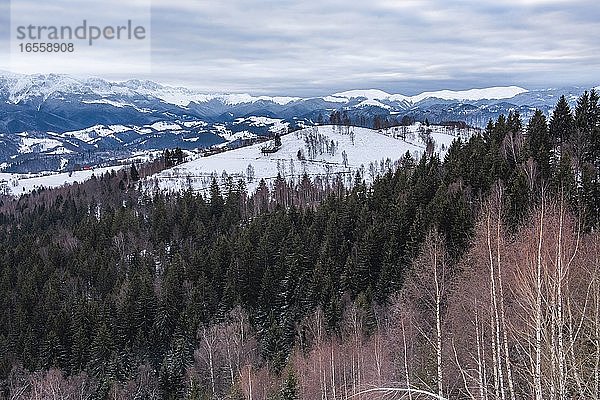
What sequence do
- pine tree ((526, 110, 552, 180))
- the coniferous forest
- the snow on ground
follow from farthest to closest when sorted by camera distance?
1. the snow on ground
2. pine tree ((526, 110, 552, 180))
3. the coniferous forest

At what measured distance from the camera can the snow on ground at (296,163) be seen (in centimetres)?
15938

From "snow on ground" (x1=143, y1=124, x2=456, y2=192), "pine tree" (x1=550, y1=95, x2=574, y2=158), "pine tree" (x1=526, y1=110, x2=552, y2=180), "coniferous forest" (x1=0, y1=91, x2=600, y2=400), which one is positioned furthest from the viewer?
"snow on ground" (x1=143, y1=124, x2=456, y2=192)

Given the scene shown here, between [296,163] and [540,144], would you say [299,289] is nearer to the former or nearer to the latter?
[540,144]

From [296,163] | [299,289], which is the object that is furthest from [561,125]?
[296,163]

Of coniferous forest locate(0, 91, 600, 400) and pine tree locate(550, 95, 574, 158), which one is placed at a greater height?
pine tree locate(550, 95, 574, 158)

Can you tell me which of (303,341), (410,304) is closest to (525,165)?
(303,341)

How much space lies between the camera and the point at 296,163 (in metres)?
177

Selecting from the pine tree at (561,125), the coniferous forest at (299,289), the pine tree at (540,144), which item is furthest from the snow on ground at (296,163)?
the pine tree at (540,144)

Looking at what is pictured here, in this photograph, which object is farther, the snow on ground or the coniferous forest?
the snow on ground

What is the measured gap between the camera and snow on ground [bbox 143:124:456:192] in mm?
159375

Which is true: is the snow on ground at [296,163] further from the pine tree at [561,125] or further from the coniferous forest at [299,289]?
the pine tree at [561,125]

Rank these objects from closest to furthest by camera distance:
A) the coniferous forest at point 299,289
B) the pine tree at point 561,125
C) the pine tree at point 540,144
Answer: the coniferous forest at point 299,289, the pine tree at point 540,144, the pine tree at point 561,125

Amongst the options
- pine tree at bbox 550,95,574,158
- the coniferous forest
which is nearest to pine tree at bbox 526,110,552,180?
the coniferous forest

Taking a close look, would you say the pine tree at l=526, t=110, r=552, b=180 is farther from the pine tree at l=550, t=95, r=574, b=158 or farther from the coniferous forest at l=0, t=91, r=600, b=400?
the pine tree at l=550, t=95, r=574, b=158
